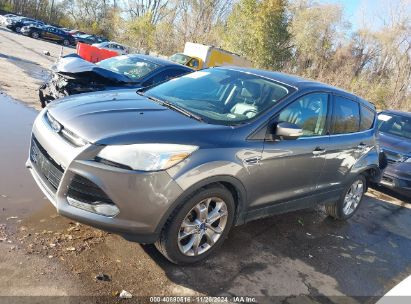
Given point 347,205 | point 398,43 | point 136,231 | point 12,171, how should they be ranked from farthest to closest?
point 398,43 → point 347,205 → point 12,171 → point 136,231

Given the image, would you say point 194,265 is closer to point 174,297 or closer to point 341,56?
point 174,297

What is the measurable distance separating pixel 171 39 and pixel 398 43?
22.9m

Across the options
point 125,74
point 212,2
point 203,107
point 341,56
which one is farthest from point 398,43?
point 203,107

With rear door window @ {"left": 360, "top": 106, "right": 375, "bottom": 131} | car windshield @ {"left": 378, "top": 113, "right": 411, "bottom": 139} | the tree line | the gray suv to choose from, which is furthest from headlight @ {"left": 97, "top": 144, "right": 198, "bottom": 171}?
the tree line

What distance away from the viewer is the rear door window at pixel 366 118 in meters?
5.61

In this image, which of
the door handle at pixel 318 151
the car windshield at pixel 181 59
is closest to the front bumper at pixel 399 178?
the door handle at pixel 318 151

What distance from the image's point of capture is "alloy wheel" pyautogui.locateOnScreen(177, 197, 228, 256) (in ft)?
11.8

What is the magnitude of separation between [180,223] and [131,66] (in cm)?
546

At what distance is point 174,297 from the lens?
3287mm

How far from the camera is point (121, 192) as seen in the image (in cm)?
311

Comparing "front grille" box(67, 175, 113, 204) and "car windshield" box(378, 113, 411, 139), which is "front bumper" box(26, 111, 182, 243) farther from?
"car windshield" box(378, 113, 411, 139)

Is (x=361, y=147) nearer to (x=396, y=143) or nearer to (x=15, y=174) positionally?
(x=396, y=143)

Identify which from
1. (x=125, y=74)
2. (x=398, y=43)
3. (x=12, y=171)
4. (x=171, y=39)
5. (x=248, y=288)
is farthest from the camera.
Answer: (x=171, y=39)

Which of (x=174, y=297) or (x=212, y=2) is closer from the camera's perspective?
(x=174, y=297)
